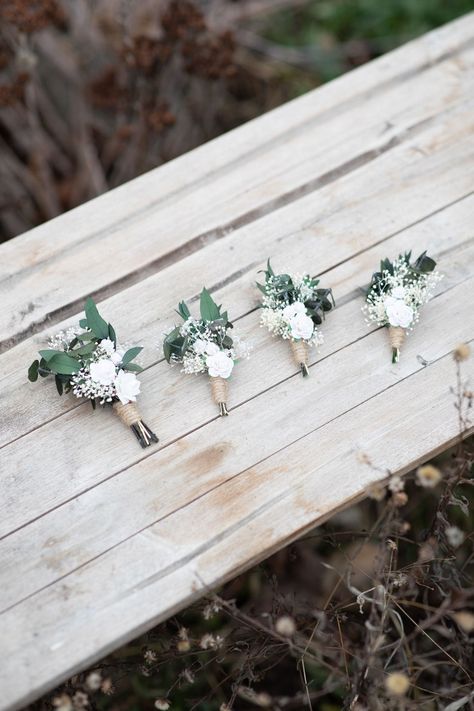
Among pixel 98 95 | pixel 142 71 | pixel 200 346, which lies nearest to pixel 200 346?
pixel 200 346

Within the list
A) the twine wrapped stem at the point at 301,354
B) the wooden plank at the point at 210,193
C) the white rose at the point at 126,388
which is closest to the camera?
the white rose at the point at 126,388

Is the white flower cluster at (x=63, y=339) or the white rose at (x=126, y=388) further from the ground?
the white flower cluster at (x=63, y=339)

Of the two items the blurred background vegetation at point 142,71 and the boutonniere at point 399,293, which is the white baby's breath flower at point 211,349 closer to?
the boutonniere at point 399,293

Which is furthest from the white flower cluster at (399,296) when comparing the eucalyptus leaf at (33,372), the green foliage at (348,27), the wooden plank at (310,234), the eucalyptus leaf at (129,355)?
the green foliage at (348,27)

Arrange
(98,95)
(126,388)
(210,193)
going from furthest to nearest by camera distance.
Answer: (98,95), (210,193), (126,388)

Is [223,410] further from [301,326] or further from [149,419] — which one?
[301,326]
